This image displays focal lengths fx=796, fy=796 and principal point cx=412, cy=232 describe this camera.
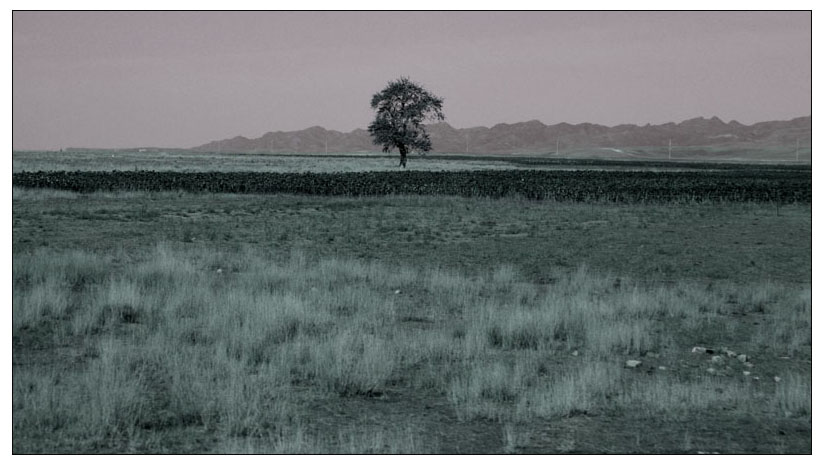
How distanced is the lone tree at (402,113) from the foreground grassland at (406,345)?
63.1m

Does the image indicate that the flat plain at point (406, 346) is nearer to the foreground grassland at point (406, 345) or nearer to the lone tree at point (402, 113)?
the foreground grassland at point (406, 345)

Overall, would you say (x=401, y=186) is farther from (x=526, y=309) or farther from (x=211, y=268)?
(x=526, y=309)

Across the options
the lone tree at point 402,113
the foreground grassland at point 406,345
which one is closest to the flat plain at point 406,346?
the foreground grassland at point 406,345

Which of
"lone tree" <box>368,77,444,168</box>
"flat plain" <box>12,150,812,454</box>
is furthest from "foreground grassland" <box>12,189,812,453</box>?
"lone tree" <box>368,77,444,168</box>

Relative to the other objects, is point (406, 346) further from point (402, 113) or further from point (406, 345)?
point (402, 113)

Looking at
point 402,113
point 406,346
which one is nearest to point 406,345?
point 406,346

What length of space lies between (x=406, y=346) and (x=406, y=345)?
5 centimetres

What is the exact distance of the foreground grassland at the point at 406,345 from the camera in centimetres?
751

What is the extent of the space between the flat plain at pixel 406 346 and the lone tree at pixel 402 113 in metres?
63.4

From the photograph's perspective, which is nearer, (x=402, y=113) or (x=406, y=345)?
(x=406, y=345)

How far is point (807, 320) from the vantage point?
12.8 m

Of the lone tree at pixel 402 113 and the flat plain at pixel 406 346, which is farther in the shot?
the lone tree at pixel 402 113

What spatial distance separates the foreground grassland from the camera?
751 cm

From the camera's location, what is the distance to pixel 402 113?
86438mm
